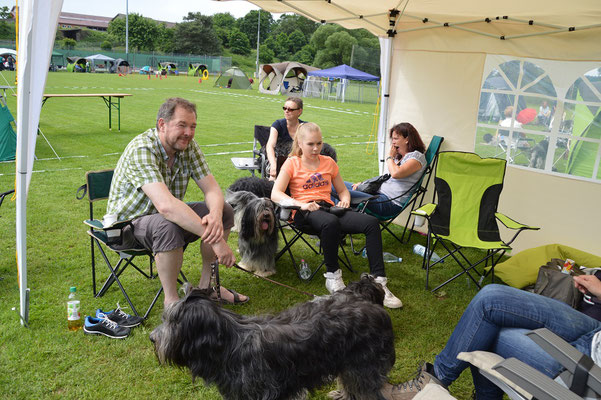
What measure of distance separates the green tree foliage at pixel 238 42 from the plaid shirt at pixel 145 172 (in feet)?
233

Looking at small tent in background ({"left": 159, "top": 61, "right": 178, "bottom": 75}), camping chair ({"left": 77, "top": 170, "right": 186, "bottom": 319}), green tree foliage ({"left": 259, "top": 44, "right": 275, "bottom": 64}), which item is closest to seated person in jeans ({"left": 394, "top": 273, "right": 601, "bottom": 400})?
camping chair ({"left": 77, "top": 170, "right": 186, "bottom": 319})

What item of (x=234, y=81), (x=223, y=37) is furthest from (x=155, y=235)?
(x=223, y=37)

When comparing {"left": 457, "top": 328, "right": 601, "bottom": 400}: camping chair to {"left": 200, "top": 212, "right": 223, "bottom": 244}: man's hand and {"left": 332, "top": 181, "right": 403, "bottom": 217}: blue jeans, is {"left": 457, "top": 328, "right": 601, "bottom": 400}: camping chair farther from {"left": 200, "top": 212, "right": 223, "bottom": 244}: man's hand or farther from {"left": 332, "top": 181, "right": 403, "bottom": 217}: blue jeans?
{"left": 332, "top": 181, "right": 403, "bottom": 217}: blue jeans

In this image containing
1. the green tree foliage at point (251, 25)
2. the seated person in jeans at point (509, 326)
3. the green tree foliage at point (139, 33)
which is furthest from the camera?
the green tree foliage at point (251, 25)

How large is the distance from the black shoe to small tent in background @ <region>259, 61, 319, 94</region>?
2509 cm

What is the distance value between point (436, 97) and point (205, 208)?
9.70 ft

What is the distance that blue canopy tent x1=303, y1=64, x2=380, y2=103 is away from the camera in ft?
83.8

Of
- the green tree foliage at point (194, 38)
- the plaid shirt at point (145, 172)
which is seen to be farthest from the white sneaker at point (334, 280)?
the green tree foliage at point (194, 38)

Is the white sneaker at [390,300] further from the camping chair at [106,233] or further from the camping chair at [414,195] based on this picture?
the camping chair at [106,233]

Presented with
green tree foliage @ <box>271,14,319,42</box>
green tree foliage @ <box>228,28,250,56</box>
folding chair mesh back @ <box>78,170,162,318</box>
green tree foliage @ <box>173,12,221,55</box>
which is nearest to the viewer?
folding chair mesh back @ <box>78,170,162,318</box>

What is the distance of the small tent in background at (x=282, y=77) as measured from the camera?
27328 millimetres

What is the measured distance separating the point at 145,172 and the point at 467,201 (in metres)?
2.91

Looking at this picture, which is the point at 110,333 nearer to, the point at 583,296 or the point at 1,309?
the point at 1,309

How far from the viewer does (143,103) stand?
17859 millimetres
